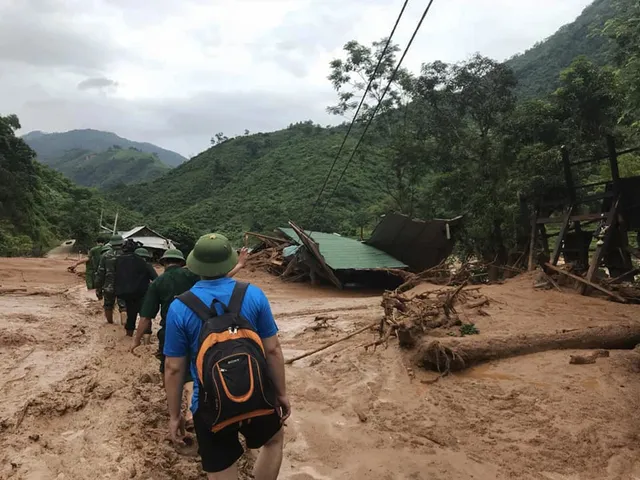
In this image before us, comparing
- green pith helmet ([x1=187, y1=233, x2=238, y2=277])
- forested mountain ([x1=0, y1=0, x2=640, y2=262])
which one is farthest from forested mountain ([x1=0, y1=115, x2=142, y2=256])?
green pith helmet ([x1=187, y1=233, x2=238, y2=277])

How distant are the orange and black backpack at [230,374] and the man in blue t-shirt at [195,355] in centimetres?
10

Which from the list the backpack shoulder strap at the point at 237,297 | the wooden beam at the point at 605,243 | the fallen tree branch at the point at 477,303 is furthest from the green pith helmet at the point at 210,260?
the wooden beam at the point at 605,243

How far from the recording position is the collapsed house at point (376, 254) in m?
14.0

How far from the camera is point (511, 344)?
5547 mm

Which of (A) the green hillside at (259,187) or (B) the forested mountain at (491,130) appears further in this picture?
(A) the green hillside at (259,187)

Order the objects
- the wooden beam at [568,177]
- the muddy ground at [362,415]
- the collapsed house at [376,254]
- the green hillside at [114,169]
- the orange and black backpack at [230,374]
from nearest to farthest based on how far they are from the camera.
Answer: the orange and black backpack at [230,374] → the muddy ground at [362,415] → the wooden beam at [568,177] → the collapsed house at [376,254] → the green hillside at [114,169]

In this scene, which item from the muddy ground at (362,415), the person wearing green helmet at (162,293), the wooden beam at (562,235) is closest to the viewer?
the muddy ground at (362,415)

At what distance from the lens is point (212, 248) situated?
95.0 inches

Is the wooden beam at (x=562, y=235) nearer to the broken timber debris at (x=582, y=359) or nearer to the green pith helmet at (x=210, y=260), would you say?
the broken timber debris at (x=582, y=359)

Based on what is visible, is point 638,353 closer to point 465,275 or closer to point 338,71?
point 465,275

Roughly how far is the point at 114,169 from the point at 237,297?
124640 mm

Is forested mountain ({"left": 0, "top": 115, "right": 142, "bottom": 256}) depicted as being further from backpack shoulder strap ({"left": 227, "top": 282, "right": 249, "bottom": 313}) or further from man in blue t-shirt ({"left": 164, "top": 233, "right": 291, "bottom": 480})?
backpack shoulder strap ({"left": 227, "top": 282, "right": 249, "bottom": 313})

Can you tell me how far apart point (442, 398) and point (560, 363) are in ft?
4.89

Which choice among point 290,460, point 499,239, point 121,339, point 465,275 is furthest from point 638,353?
point 499,239
